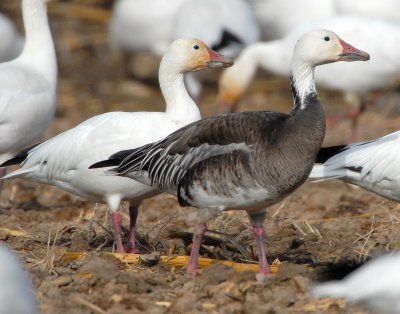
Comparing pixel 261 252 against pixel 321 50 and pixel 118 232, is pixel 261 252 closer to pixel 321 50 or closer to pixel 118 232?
pixel 118 232

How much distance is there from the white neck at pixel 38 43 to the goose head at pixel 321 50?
Answer: 8.81 feet

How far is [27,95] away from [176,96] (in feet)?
5.52

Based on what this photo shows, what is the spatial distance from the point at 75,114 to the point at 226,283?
26.7 feet

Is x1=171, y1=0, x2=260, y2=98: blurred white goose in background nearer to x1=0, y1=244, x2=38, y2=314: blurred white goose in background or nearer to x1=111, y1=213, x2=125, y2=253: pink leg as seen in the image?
x1=111, y1=213, x2=125, y2=253: pink leg

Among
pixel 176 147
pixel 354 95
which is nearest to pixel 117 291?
pixel 176 147

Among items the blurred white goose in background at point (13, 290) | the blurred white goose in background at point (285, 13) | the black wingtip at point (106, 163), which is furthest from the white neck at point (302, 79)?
the blurred white goose in background at point (285, 13)

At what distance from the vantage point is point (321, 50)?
6461 millimetres

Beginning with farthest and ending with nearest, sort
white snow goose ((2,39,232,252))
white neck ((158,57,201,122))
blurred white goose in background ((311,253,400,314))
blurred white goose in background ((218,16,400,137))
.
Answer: blurred white goose in background ((218,16,400,137)) → white neck ((158,57,201,122)) → white snow goose ((2,39,232,252)) → blurred white goose in background ((311,253,400,314))

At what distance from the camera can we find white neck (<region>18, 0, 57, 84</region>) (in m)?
8.59

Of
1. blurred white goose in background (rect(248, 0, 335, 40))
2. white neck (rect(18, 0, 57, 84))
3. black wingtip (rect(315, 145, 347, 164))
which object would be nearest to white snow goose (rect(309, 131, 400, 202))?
black wingtip (rect(315, 145, 347, 164))

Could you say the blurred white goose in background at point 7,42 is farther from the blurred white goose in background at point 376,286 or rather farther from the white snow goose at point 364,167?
the blurred white goose in background at point 376,286

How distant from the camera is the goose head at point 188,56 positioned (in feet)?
23.1

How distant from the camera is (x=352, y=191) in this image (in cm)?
961

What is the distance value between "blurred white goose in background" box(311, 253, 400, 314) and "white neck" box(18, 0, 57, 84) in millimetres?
3936
